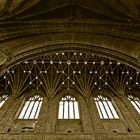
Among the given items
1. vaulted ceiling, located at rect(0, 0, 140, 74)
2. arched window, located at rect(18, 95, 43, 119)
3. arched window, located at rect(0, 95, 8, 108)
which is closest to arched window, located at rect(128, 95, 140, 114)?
vaulted ceiling, located at rect(0, 0, 140, 74)

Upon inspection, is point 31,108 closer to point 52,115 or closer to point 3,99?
point 52,115

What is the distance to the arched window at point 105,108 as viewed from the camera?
1432 cm

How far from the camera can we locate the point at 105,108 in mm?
15320

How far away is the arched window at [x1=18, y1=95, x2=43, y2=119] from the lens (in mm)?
14305

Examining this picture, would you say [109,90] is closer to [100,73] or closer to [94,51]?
[100,73]

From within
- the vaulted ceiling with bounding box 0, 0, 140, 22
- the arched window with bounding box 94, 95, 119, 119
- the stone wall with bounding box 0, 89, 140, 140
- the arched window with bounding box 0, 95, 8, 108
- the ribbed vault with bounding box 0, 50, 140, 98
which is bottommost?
the stone wall with bounding box 0, 89, 140, 140

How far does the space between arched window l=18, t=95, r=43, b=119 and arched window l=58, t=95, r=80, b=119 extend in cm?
154

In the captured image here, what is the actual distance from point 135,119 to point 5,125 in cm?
757

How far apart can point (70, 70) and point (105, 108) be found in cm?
472

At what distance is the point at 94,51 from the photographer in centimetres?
1500

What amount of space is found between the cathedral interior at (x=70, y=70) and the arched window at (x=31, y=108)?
0.21 ft

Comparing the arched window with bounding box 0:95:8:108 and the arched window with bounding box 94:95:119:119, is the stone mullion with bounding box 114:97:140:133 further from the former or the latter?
the arched window with bounding box 0:95:8:108

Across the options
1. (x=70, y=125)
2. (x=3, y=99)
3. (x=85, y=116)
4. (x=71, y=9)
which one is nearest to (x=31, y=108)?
(x=3, y=99)

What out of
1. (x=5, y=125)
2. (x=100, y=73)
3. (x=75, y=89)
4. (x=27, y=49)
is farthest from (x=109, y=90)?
(x=5, y=125)
